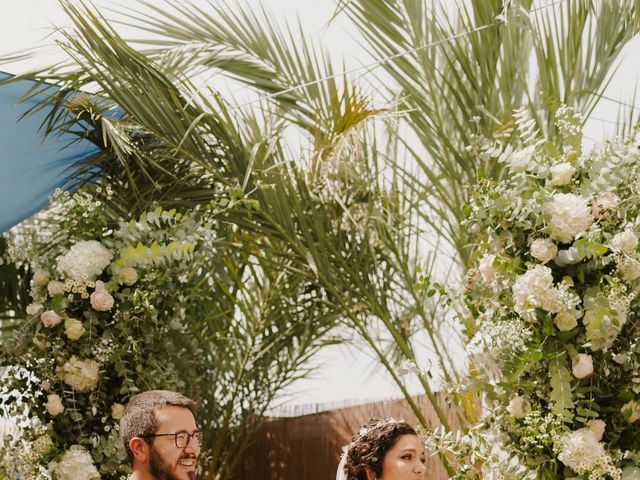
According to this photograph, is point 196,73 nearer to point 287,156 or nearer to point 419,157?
point 287,156

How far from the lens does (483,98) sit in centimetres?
518

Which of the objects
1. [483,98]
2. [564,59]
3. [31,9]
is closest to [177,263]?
[31,9]

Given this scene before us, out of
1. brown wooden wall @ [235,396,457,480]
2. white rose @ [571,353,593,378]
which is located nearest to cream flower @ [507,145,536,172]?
white rose @ [571,353,593,378]

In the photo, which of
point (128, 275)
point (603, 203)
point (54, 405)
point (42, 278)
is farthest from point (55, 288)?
point (603, 203)

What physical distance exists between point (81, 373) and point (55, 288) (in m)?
0.39

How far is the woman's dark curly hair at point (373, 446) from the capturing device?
3.61 m

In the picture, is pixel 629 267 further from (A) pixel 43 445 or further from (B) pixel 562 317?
(A) pixel 43 445

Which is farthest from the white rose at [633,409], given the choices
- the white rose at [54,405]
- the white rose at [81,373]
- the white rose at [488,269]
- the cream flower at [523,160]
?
the white rose at [54,405]

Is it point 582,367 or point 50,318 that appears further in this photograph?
point 50,318

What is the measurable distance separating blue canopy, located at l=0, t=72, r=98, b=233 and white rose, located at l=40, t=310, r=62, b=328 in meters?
0.85

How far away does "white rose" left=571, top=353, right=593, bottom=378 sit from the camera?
10.9ft

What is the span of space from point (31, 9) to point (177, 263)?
53.8 inches

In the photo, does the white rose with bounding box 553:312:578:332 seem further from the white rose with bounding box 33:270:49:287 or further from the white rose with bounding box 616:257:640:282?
the white rose with bounding box 33:270:49:287

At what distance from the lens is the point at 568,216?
11.1 feet
